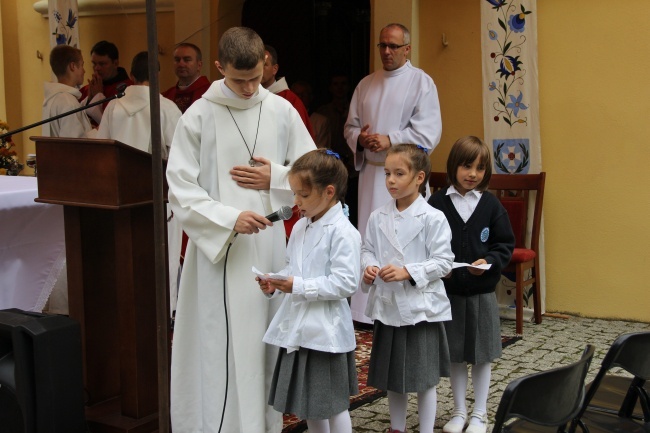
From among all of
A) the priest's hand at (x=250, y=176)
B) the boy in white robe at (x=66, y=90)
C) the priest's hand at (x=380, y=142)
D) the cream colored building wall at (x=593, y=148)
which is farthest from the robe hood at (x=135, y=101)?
the priest's hand at (x=250, y=176)

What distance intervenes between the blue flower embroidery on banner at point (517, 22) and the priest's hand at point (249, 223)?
3471 millimetres

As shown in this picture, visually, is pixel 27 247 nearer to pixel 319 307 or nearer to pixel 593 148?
pixel 319 307

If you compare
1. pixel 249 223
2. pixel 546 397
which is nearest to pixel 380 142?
pixel 249 223

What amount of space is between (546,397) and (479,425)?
5.28 feet

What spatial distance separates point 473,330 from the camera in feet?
13.3

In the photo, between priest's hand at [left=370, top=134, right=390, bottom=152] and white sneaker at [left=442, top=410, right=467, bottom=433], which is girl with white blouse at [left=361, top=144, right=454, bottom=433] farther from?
priest's hand at [left=370, top=134, right=390, bottom=152]

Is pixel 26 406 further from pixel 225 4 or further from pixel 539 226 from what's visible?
pixel 225 4

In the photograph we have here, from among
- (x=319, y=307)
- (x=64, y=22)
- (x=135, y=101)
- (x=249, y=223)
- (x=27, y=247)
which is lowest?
(x=319, y=307)

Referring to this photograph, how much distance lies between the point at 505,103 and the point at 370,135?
1.10m

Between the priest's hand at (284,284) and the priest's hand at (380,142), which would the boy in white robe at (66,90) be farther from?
the priest's hand at (284,284)

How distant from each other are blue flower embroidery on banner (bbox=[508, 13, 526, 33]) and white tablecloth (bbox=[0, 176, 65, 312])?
333 cm

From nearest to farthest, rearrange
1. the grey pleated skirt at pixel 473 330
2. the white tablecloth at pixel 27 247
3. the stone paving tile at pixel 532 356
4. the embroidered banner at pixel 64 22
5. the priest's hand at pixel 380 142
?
the grey pleated skirt at pixel 473 330 → the stone paving tile at pixel 532 356 → the white tablecloth at pixel 27 247 → the priest's hand at pixel 380 142 → the embroidered banner at pixel 64 22

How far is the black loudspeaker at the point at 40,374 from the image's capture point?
3520 mm

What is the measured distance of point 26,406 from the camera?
352 centimetres
